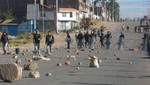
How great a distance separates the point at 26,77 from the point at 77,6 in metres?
129

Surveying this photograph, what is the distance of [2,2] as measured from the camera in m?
131

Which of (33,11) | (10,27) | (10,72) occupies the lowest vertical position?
(10,27)

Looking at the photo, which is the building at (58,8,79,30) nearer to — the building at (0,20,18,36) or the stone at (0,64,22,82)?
the building at (0,20,18,36)

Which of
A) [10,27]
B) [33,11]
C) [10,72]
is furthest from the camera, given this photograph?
[10,27]

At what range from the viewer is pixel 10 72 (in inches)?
698

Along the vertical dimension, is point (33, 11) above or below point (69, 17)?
above

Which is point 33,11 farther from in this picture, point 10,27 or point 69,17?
point 69,17

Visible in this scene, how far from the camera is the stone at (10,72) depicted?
1767 centimetres

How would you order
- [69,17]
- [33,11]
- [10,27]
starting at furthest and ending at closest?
1. [69,17]
2. [10,27]
3. [33,11]

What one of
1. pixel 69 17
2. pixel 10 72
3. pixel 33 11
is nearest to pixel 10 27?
pixel 33 11

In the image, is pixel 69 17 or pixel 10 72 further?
pixel 69 17

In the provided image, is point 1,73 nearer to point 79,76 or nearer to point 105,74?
point 79,76

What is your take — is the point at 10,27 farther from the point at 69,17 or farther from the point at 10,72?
the point at 10,72

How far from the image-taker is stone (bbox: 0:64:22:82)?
1767 centimetres
